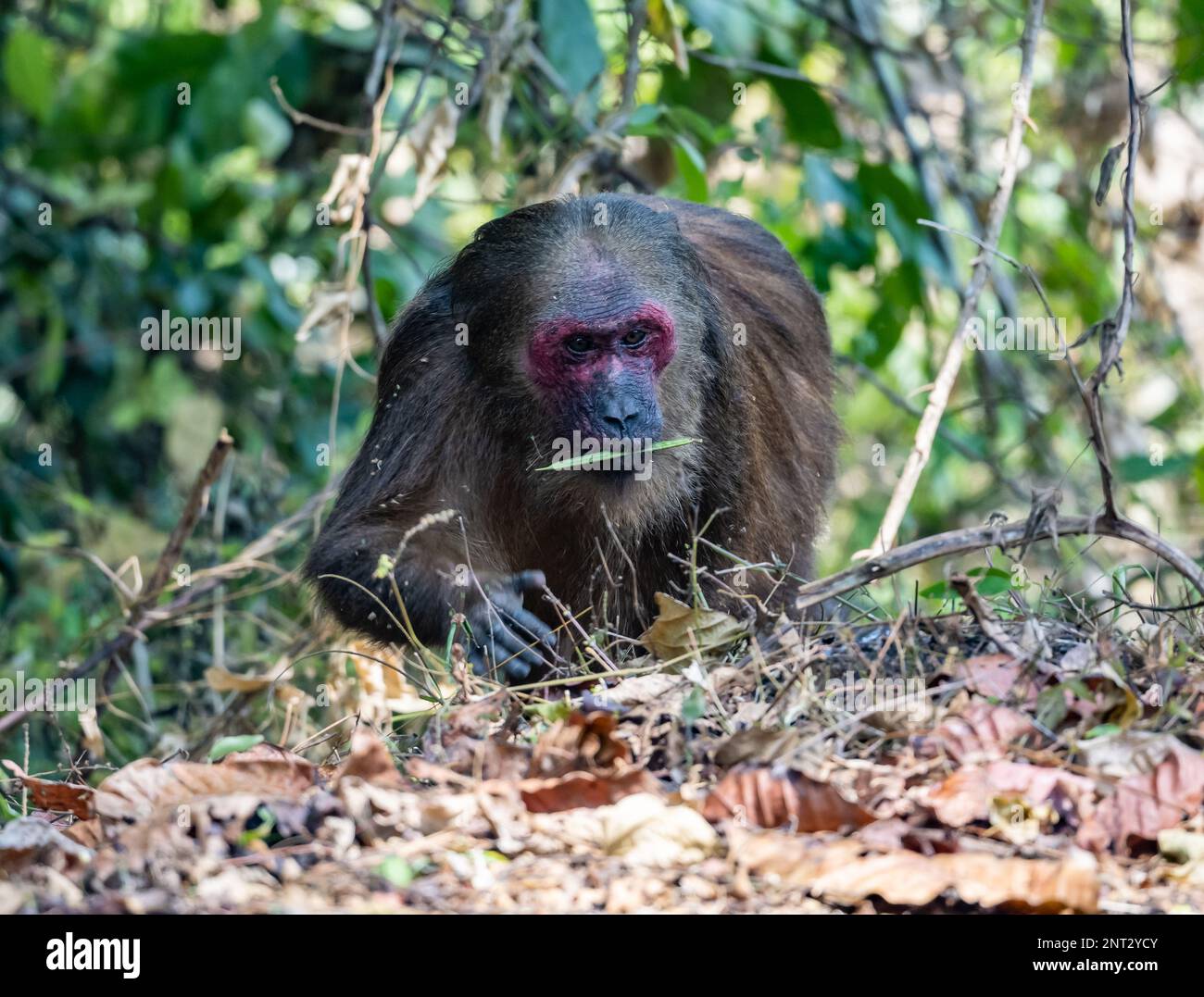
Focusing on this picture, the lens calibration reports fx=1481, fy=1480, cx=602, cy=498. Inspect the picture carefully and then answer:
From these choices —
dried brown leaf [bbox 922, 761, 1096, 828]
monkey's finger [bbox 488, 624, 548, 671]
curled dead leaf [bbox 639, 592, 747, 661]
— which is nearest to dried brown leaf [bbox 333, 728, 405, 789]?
curled dead leaf [bbox 639, 592, 747, 661]

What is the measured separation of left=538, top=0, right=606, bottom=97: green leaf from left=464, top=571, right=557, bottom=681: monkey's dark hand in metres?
3.09

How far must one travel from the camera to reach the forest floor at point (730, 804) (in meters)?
2.88

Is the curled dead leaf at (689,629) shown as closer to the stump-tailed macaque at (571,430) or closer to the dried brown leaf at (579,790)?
the dried brown leaf at (579,790)

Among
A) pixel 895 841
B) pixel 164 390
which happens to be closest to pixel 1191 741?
pixel 895 841

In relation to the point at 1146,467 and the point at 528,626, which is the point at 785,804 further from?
the point at 1146,467

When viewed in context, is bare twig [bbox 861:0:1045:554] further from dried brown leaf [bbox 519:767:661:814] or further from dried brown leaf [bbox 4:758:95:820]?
dried brown leaf [bbox 4:758:95:820]

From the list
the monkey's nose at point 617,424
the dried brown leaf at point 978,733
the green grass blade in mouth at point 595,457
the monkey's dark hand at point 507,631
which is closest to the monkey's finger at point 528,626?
the monkey's dark hand at point 507,631

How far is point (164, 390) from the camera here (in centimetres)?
947

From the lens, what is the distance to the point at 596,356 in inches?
222

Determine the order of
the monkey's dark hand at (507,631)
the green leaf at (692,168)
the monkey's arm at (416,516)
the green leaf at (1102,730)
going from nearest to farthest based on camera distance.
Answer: the green leaf at (1102,730), the monkey's dark hand at (507,631), the monkey's arm at (416,516), the green leaf at (692,168)

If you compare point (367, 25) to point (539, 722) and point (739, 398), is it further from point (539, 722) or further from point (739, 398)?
point (539, 722)

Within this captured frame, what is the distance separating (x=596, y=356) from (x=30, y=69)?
16.1ft

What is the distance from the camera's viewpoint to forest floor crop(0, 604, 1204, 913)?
2.88 metres

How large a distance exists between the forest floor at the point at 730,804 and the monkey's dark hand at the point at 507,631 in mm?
885
